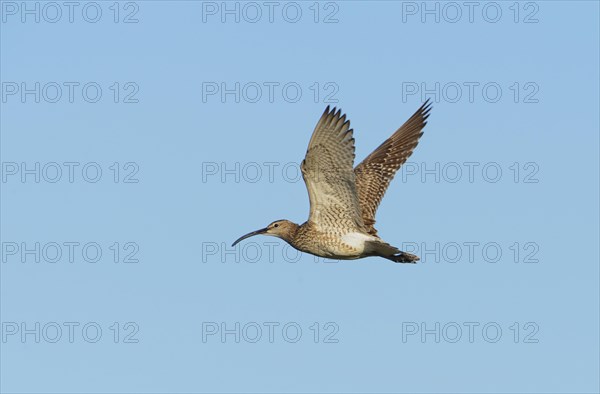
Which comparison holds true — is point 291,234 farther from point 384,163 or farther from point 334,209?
point 384,163

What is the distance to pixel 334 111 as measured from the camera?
19062 millimetres

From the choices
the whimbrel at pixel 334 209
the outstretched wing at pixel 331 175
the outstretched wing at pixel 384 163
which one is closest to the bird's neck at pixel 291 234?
the whimbrel at pixel 334 209

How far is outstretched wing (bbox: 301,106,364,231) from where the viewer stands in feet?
62.3

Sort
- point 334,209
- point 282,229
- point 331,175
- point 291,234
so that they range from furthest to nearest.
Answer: point 282,229 → point 291,234 → point 334,209 → point 331,175

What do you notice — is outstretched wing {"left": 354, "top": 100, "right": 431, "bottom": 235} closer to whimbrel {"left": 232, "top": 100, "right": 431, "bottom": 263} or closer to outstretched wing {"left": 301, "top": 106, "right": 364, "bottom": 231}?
whimbrel {"left": 232, "top": 100, "right": 431, "bottom": 263}

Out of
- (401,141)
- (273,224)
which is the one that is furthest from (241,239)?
(401,141)

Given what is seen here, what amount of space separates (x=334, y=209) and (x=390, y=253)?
1.36 metres

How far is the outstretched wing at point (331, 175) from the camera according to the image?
748 inches

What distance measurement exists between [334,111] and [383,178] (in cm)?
463

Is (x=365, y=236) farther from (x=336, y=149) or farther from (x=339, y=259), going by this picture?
(x=336, y=149)

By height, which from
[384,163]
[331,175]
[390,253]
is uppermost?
[384,163]

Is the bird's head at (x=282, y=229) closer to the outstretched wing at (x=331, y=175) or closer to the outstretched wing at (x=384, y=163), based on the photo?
the outstretched wing at (x=331, y=175)

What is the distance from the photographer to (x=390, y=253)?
20297 mm

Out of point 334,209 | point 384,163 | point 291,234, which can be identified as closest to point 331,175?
point 334,209
